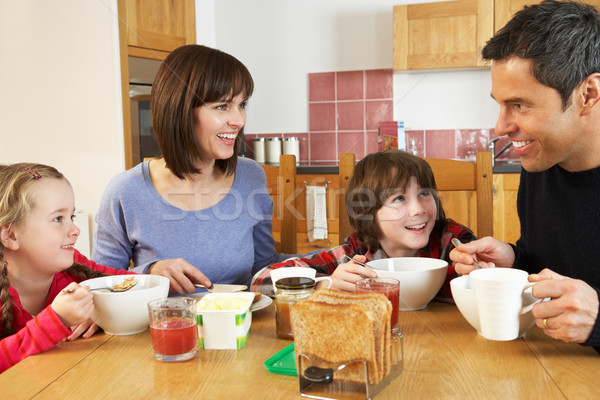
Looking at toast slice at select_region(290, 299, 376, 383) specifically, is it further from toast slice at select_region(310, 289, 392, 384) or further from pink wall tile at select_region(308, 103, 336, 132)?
pink wall tile at select_region(308, 103, 336, 132)

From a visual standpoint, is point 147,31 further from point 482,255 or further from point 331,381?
point 331,381

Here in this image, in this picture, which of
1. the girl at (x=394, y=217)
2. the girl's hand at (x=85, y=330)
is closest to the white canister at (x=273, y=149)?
the girl at (x=394, y=217)

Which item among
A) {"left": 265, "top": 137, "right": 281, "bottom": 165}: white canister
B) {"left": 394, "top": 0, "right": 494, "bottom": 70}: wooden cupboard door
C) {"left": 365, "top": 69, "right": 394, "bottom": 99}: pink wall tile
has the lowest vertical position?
{"left": 265, "top": 137, "right": 281, "bottom": 165}: white canister

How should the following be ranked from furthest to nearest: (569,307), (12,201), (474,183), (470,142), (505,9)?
(470,142) → (505,9) → (474,183) → (12,201) → (569,307)

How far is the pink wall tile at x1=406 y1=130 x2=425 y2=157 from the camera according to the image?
3645 mm

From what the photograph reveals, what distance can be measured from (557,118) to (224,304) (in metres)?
0.72

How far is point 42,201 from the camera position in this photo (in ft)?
3.79

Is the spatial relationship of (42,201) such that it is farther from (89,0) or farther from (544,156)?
(89,0)

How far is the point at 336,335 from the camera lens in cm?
69

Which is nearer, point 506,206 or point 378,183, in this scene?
point 378,183

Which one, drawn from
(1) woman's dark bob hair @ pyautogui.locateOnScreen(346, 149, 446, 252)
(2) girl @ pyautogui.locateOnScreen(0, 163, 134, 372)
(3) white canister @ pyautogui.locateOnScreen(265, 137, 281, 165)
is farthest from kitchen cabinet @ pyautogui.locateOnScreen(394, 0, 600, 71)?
(2) girl @ pyautogui.locateOnScreen(0, 163, 134, 372)

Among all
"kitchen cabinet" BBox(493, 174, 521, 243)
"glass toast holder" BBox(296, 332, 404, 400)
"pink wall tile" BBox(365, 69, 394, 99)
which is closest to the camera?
"glass toast holder" BBox(296, 332, 404, 400)

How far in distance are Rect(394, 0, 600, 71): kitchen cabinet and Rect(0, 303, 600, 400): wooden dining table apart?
268cm

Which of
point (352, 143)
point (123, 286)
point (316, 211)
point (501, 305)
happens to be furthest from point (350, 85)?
point (501, 305)
